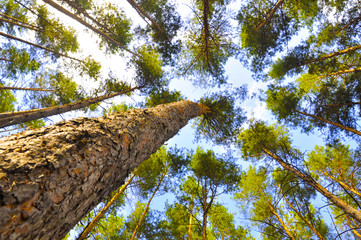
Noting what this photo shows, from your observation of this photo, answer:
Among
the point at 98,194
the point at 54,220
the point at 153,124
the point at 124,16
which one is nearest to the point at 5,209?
the point at 54,220

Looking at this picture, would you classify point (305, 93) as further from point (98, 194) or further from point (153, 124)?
point (98, 194)

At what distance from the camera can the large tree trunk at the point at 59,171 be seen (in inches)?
32.1

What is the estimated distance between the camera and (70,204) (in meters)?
1.13

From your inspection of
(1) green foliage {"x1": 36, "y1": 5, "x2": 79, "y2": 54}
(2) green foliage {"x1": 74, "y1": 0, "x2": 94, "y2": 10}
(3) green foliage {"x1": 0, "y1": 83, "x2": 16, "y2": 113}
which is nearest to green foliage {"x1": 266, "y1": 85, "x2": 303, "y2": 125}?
(2) green foliage {"x1": 74, "y1": 0, "x2": 94, "y2": 10}

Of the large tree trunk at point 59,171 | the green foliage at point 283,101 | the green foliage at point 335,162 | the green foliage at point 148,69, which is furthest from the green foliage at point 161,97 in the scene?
the green foliage at point 335,162

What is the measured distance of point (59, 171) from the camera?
41.9 inches

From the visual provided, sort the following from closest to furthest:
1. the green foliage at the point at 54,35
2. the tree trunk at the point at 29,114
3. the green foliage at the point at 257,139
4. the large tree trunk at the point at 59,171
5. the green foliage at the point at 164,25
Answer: the large tree trunk at the point at 59,171, the tree trunk at the point at 29,114, the green foliage at the point at 164,25, the green foliage at the point at 54,35, the green foliage at the point at 257,139

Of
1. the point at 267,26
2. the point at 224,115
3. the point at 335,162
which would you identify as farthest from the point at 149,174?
the point at 335,162

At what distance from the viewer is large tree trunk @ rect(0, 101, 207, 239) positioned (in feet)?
2.68

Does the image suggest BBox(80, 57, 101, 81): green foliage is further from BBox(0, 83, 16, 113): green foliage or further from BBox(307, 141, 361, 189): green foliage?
BBox(307, 141, 361, 189): green foliage

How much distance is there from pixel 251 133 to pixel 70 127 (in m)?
8.50

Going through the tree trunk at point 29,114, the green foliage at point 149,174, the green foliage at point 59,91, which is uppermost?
the green foliage at point 59,91

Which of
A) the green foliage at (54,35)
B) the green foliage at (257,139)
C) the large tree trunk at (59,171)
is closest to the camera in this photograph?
the large tree trunk at (59,171)

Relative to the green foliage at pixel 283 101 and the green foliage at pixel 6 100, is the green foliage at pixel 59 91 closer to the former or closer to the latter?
the green foliage at pixel 6 100
